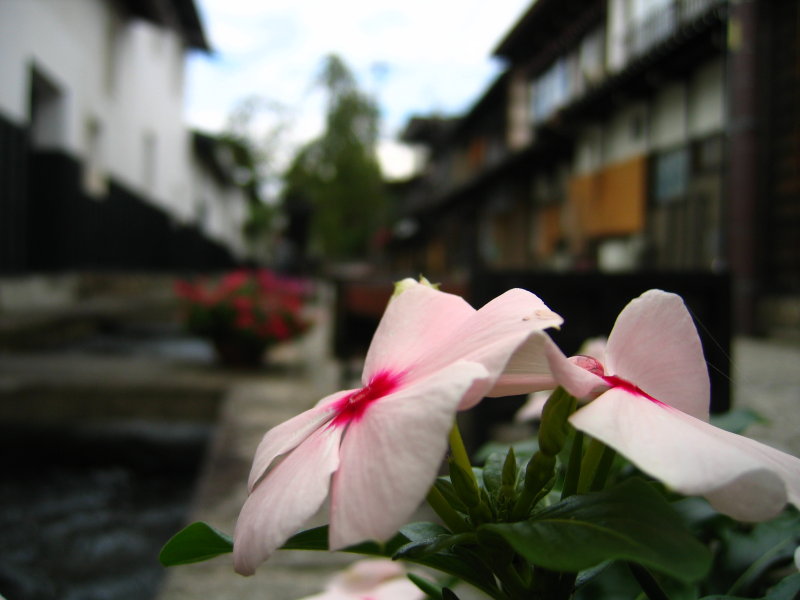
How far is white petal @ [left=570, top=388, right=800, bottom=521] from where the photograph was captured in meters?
0.21

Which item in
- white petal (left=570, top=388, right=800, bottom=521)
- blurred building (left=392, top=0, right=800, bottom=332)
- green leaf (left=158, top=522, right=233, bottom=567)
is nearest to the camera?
white petal (left=570, top=388, right=800, bottom=521)

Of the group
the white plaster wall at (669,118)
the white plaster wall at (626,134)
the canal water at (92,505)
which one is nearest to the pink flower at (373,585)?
the canal water at (92,505)

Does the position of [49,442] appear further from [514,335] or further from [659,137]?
[659,137]

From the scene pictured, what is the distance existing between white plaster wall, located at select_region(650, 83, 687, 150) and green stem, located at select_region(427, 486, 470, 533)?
28.2ft

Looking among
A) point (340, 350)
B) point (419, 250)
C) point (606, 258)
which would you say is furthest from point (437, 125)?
point (340, 350)

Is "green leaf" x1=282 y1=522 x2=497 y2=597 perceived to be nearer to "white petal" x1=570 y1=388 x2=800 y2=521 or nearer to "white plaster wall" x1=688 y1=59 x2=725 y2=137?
"white petal" x1=570 y1=388 x2=800 y2=521

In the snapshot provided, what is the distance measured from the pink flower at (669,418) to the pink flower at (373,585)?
0.25 meters

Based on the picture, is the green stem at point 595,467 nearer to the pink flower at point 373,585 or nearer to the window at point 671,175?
the pink flower at point 373,585

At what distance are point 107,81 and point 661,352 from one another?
33.8 ft

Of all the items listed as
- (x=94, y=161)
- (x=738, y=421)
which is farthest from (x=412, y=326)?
(x=94, y=161)

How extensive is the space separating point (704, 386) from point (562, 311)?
1.18m

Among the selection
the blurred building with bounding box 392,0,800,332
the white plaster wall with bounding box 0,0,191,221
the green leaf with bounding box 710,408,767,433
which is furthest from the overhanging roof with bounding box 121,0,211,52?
the green leaf with bounding box 710,408,767,433

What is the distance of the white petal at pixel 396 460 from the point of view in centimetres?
22

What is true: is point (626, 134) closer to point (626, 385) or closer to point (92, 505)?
point (92, 505)
